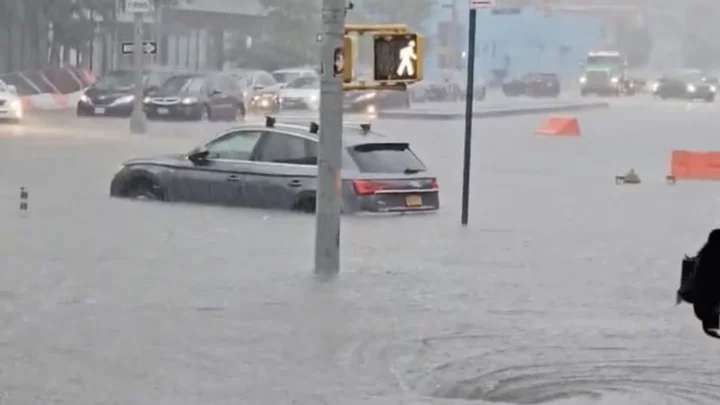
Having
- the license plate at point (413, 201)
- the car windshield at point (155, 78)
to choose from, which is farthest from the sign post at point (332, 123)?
the car windshield at point (155, 78)

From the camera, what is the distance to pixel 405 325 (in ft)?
44.0

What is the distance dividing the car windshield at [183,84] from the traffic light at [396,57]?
33.8 metres

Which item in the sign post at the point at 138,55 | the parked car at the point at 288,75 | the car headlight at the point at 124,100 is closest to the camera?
the sign post at the point at 138,55

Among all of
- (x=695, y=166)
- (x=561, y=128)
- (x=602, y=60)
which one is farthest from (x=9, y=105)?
(x=602, y=60)

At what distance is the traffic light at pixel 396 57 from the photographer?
16828mm

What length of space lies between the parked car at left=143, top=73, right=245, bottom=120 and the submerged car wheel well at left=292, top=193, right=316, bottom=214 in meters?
27.5

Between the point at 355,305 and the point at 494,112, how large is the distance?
1954 inches

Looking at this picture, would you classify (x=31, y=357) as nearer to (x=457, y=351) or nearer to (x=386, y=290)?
(x=457, y=351)

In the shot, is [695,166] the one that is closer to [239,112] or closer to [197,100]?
[239,112]

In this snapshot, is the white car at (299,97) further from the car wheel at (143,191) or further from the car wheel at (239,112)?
the car wheel at (143,191)

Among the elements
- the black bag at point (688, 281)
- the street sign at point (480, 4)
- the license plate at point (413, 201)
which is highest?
the street sign at point (480, 4)

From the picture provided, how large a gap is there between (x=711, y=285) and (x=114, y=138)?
111ft

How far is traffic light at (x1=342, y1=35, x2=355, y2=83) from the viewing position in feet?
54.0

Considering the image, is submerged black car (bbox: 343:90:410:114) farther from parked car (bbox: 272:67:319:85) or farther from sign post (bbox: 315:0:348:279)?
sign post (bbox: 315:0:348:279)
